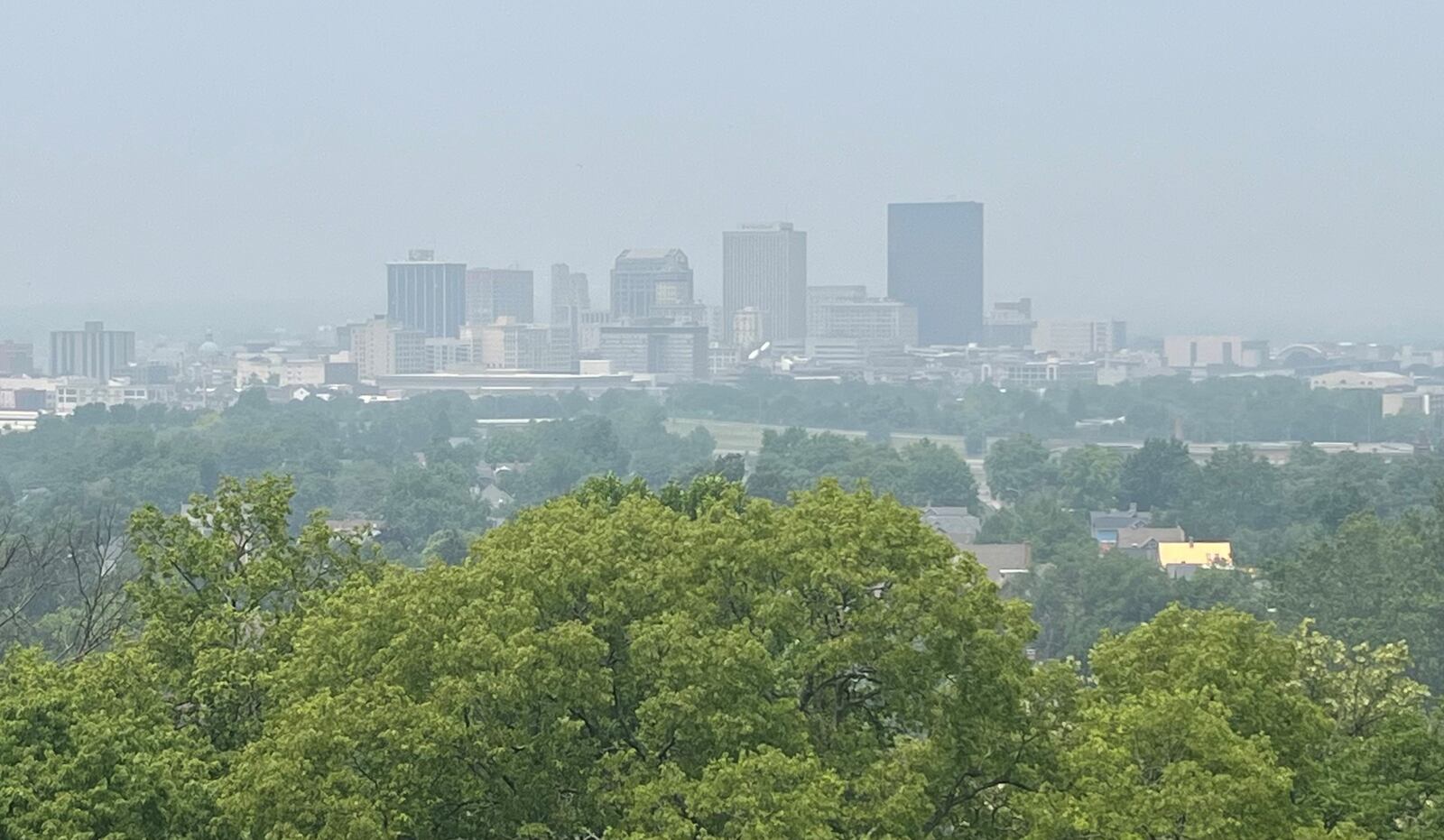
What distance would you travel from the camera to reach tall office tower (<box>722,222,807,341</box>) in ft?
602

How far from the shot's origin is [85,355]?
15012cm

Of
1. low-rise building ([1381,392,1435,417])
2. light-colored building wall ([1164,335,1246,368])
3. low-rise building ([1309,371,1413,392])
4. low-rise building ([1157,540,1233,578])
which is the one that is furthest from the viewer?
light-colored building wall ([1164,335,1246,368])

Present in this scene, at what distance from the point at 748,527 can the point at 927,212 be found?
169894 mm

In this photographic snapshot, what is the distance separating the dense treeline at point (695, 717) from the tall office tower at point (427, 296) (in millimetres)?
159286

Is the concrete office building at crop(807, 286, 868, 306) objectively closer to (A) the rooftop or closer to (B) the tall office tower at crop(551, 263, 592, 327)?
(B) the tall office tower at crop(551, 263, 592, 327)

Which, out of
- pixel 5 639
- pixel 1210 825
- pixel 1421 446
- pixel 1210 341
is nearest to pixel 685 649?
pixel 1210 825

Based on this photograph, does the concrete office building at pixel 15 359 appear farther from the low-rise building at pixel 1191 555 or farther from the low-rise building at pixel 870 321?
the low-rise building at pixel 1191 555

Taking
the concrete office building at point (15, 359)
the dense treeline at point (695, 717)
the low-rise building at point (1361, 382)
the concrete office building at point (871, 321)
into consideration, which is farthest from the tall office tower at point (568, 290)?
the dense treeline at point (695, 717)

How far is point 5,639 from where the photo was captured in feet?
97.3

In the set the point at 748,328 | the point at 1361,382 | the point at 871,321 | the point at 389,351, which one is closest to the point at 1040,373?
the point at 1361,382

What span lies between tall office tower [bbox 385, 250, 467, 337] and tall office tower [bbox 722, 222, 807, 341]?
68.9ft

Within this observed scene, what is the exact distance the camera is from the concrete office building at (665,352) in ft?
502

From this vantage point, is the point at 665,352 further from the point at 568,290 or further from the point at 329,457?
the point at 329,457

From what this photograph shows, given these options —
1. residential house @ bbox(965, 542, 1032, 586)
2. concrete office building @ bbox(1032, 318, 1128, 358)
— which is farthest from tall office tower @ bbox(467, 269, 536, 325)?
residential house @ bbox(965, 542, 1032, 586)
